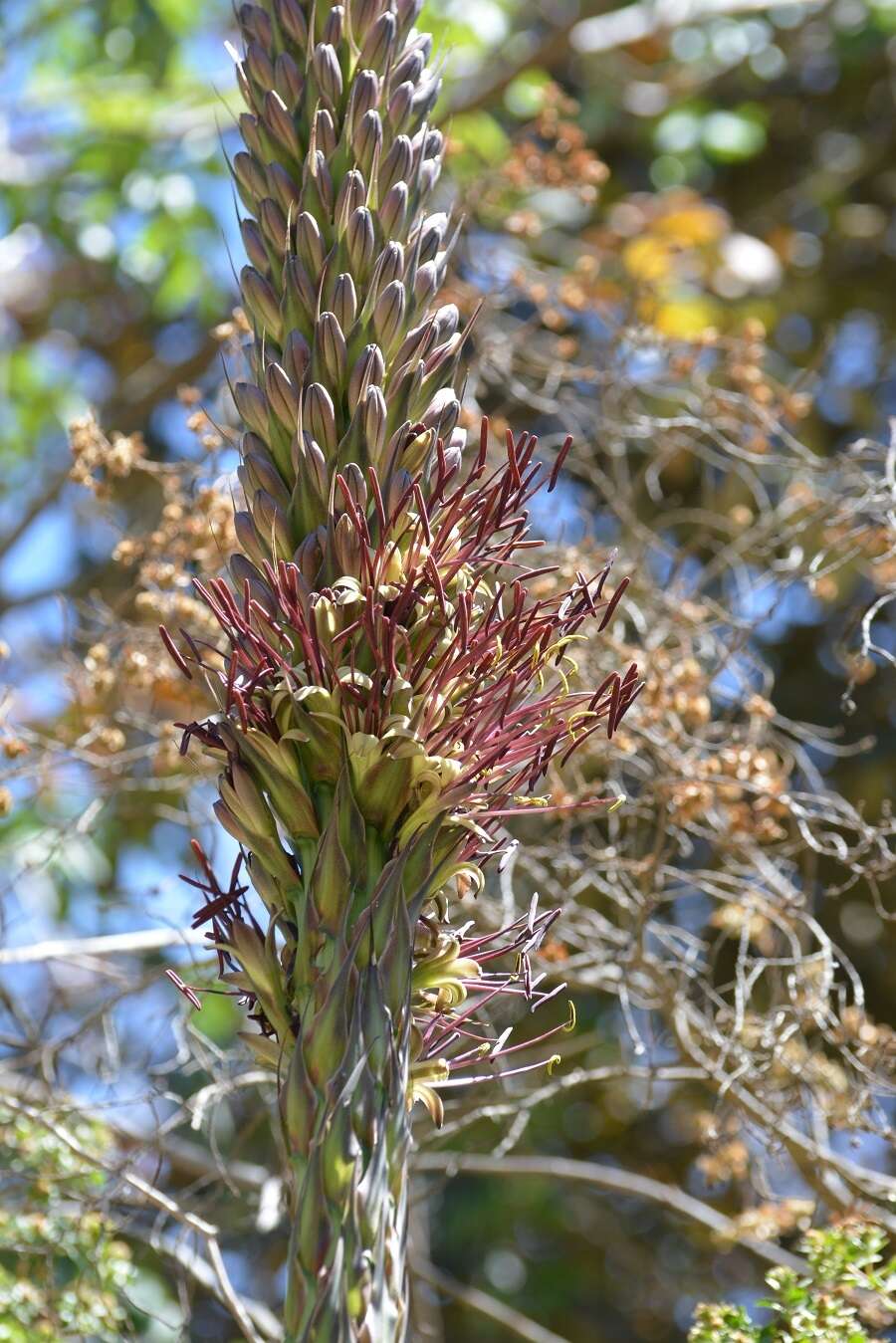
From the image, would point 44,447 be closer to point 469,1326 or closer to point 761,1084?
point 469,1326

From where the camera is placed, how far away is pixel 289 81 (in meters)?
2.27

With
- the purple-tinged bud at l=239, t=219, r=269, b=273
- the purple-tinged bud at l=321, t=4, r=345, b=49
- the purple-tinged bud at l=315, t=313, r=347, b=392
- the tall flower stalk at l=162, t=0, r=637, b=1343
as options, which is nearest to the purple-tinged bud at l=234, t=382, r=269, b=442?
the tall flower stalk at l=162, t=0, r=637, b=1343

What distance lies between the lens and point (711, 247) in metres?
6.79

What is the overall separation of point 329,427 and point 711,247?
513 cm

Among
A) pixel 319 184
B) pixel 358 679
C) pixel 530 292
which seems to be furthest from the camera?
pixel 530 292

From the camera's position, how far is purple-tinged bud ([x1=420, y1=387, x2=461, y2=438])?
2.14 m

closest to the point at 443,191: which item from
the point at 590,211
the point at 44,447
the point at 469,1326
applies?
the point at 590,211

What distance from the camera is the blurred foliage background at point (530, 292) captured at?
18.8 ft

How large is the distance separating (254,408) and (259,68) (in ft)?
1.83

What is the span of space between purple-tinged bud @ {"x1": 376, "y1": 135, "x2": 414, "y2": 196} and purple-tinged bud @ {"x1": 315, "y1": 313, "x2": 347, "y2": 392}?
0.84 ft

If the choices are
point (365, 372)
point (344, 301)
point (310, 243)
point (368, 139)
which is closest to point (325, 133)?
point (368, 139)

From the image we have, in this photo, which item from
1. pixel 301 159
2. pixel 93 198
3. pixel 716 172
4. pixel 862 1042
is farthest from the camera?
pixel 716 172

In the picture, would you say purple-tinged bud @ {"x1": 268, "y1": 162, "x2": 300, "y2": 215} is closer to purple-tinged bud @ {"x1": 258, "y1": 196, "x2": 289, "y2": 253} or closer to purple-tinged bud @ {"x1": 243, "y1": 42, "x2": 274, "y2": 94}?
purple-tinged bud @ {"x1": 258, "y1": 196, "x2": 289, "y2": 253}

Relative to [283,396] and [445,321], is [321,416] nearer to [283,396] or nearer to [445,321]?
[283,396]
